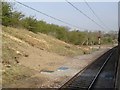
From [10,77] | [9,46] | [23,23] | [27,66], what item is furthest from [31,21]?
[10,77]

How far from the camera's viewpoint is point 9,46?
29.6 meters

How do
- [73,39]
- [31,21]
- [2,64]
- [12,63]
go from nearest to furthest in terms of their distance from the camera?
[2,64] → [12,63] → [31,21] → [73,39]

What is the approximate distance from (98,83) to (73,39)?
215 ft

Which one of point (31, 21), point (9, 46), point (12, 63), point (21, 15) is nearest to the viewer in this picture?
point (12, 63)

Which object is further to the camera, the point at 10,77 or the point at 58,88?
the point at 10,77

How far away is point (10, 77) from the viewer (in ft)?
66.9

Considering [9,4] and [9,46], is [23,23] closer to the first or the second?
[9,4]

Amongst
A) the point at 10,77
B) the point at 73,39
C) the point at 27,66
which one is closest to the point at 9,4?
the point at 27,66

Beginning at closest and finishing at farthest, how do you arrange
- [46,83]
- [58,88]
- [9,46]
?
[58,88] → [46,83] → [9,46]

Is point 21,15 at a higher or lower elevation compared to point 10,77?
higher

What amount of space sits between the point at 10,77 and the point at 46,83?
2.27 m

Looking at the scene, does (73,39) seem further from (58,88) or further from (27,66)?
(58,88)

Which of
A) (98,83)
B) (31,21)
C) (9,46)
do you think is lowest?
(98,83)

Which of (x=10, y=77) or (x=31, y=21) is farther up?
(x=31, y=21)
